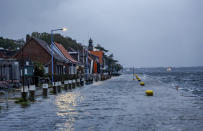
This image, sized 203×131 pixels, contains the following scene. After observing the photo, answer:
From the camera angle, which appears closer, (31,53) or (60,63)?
(31,53)

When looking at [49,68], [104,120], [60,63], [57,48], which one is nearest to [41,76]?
[49,68]

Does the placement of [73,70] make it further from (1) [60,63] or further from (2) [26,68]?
(2) [26,68]

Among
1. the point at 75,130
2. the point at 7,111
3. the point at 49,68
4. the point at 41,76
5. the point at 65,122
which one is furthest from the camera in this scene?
the point at 49,68

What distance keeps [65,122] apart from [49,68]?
3872cm

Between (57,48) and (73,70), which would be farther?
(73,70)

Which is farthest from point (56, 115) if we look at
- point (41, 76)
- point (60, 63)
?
point (60, 63)

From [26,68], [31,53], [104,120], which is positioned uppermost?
[31,53]

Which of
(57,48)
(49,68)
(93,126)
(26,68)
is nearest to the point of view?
(93,126)

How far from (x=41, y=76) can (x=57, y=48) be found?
900 inches

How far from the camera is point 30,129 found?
1022cm

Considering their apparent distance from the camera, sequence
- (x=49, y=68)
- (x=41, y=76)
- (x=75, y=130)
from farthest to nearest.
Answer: (x=49, y=68) < (x=41, y=76) < (x=75, y=130)

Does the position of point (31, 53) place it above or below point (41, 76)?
above

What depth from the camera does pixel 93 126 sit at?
10711 millimetres

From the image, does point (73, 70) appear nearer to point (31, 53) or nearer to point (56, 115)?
point (31, 53)
